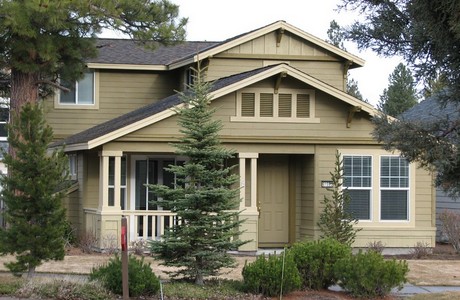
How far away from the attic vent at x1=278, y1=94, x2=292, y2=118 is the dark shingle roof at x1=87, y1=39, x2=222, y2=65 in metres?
4.17

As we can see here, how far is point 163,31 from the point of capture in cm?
2059

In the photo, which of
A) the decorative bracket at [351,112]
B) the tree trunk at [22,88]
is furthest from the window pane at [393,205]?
the tree trunk at [22,88]

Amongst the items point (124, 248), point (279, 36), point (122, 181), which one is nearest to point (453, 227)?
point (279, 36)

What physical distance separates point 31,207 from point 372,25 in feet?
19.5

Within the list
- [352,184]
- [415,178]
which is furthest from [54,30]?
[415,178]

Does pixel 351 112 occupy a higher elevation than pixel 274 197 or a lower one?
higher

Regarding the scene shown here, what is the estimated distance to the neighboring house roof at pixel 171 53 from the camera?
76.8ft

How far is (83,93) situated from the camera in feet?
81.5

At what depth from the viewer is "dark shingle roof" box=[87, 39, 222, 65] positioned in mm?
24875

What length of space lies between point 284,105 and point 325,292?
768 centimetres

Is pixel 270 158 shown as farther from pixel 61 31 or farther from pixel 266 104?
pixel 61 31

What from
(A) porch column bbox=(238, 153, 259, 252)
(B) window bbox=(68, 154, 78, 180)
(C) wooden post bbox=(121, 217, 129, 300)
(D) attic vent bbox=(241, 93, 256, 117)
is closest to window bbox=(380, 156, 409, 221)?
(A) porch column bbox=(238, 153, 259, 252)

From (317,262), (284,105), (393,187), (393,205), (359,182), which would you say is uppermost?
(284,105)

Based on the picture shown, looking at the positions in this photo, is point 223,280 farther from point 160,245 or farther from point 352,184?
point 352,184
